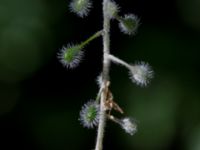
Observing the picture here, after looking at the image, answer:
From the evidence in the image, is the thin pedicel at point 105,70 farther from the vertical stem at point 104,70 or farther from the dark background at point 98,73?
the dark background at point 98,73

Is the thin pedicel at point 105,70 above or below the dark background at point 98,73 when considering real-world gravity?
below

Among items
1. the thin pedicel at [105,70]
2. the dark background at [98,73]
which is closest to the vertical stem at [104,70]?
the thin pedicel at [105,70]

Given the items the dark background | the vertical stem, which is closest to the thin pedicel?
the vertical stem

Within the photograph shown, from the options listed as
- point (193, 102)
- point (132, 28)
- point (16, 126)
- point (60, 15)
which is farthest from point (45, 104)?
point (132, 28)

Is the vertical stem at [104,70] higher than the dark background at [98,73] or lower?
lower

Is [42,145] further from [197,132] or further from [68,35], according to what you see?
[197,132]

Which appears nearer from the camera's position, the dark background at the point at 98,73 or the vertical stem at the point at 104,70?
the vertical stem at the point at 104,70

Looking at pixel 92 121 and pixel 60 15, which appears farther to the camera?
pixel 60 15

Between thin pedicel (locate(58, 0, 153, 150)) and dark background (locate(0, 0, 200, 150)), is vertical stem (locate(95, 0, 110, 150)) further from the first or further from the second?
dark background (locate(0, 0, 200, 150))
